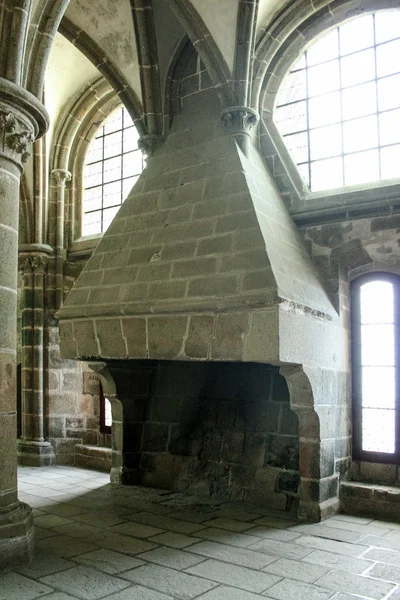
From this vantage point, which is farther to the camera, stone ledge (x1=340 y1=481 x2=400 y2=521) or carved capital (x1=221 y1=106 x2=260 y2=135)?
carved capital (x1=221 y1=106 x2=260 y2=135)

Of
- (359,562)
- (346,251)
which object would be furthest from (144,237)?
(359,562)

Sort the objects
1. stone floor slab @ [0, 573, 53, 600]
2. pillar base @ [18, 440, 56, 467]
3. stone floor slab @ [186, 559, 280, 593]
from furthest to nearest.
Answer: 1. pillar base @ [18, 440, 56, 467]
2. stone floor slab @ [186, 559, 280, 593]
3. stone floor slab @ [0, 573, 53, 600]

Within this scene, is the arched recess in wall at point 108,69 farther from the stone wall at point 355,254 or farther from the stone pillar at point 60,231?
the stone wall at point 355,254

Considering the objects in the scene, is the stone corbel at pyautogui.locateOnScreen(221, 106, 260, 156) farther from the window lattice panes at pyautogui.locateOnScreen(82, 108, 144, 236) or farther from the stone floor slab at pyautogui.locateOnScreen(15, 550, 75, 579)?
the stone floor slab at pyautogui.locateOnScreen(15, 550, 75, 579)

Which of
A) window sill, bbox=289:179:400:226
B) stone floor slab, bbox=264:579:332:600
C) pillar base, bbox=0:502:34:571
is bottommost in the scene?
stone floor slab, bbox=264:579:332:600

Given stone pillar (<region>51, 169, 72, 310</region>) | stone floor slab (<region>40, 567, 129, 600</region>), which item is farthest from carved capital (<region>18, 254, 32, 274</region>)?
stone floor slab (<region>40, 567, 129, 600</region>)

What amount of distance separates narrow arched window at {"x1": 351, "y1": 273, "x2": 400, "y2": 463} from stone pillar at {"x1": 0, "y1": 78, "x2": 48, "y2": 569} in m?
3.26

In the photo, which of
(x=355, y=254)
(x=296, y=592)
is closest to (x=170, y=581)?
(x=296, y=592)

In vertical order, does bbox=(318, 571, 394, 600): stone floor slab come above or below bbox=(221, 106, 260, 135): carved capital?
below

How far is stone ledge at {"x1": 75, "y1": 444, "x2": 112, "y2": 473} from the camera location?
299 inches

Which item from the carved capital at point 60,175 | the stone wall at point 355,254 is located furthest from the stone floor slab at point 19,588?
the carved capital at point 60,175

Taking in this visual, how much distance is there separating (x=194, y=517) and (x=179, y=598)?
1.84m

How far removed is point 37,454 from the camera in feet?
26.5

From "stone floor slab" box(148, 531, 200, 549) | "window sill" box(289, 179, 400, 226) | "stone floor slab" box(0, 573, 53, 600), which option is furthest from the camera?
"window sill" box(289, 179, 400, 226)
